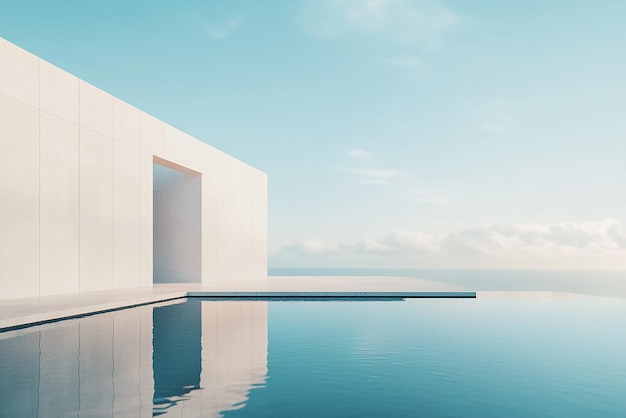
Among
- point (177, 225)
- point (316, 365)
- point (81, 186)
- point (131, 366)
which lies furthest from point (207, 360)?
point (177, 225)

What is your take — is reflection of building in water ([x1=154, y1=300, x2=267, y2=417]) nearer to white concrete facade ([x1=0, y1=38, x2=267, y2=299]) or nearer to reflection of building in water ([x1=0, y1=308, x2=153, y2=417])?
reflection of building in water ([x1=0, y1=308, x2=153, y2=417])

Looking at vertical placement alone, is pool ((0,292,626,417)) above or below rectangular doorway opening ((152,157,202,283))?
below

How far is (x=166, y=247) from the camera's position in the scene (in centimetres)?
2020

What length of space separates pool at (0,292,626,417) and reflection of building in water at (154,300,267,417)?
18mm

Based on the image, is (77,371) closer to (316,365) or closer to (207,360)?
(207,360)

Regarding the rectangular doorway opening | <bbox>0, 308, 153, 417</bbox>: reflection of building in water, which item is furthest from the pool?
the rectangular doorway opening

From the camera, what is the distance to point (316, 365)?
5.88m

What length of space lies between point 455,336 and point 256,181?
18.2m

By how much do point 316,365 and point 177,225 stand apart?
15.0 m

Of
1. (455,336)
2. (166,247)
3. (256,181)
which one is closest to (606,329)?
(455,336)

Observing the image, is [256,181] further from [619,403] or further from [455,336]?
[619,403]

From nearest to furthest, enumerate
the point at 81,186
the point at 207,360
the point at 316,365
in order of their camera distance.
Answer: the point at 316,365 < the point at 207,360 < the point at 81,186

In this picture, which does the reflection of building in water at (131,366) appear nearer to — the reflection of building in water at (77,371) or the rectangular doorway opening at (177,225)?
the reflection of building in water at (77,371)

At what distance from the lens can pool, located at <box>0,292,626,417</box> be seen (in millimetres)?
4383
